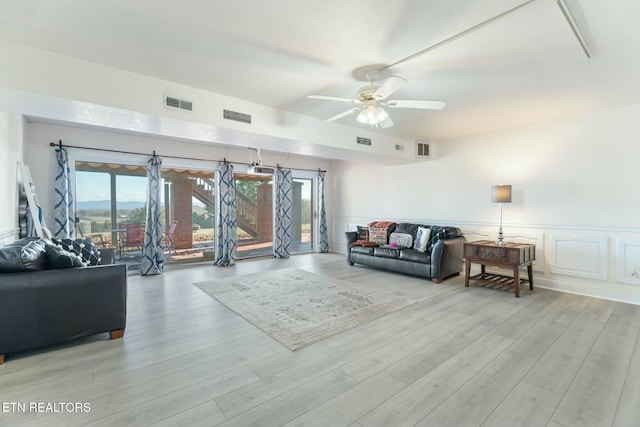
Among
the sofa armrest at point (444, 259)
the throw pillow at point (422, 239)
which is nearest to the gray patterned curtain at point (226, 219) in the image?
the throw pillow at point (422, 239)

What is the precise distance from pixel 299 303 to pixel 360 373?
63.3 inches

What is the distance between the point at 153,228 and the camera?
5.36 metres

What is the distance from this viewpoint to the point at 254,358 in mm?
2389

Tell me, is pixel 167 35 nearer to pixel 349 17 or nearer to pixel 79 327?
pixel 349 17

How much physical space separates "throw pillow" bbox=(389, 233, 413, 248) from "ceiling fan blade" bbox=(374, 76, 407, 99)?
338 centimetres

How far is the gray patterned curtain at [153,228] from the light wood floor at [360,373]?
2085 mm

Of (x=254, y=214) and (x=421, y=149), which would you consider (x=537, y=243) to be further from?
(x=254, y=214)

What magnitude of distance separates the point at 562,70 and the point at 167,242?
256 inches

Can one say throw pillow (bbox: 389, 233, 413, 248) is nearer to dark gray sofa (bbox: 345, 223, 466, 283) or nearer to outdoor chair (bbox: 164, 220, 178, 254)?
dark gray sofa (bbox: 345, 223, 466, 283)

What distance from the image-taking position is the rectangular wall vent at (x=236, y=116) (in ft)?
11.6

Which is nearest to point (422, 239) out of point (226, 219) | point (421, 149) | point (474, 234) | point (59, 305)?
point (474, 234)

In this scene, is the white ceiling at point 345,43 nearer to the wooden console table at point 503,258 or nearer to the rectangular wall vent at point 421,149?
the wooden console table at point 503,258

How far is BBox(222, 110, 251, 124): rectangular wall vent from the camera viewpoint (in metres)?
3.55

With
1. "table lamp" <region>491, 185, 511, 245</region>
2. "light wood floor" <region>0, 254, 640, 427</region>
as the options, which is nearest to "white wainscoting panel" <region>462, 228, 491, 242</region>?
"table lamp" <region>491, 185, 511, 245</region>
